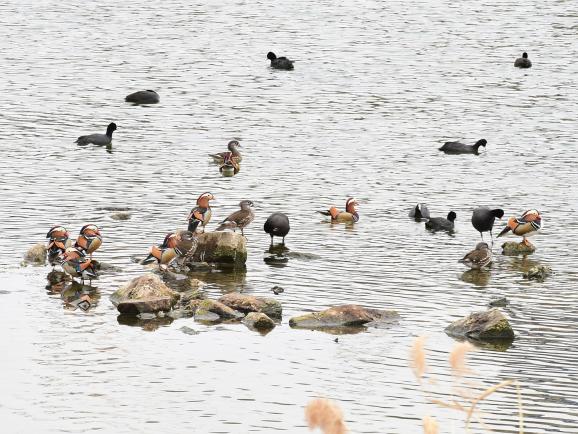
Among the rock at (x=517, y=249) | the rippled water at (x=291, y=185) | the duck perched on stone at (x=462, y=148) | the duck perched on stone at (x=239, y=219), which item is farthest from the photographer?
the duck perched on stone at (x=462, y=148)

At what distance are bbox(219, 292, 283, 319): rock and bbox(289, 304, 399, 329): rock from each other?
43 centimetres

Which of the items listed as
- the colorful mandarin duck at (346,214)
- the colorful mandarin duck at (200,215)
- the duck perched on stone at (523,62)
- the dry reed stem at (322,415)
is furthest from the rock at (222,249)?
the duck perched on stone at (523,62)

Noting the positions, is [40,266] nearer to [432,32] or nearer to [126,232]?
[126,232]

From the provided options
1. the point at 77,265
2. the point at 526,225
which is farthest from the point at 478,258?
the point at 77,265

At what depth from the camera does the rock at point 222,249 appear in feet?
72.4

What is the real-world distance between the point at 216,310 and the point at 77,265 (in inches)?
118

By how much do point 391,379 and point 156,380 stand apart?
9.91ft

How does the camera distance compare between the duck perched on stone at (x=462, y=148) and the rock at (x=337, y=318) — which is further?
the duck perched on stone at (x=462, y=148)

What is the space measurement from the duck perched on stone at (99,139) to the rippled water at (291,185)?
0.36 meters

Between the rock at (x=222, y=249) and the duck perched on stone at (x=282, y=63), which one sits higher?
the duck perched on stone at (x=282, y=63)

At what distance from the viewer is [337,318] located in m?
18.2

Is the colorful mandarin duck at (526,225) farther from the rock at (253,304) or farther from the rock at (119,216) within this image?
the rock at (119,216)

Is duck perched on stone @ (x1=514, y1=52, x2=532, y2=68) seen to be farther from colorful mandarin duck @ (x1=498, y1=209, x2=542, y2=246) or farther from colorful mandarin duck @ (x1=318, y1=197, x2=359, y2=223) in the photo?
colorful mandarin duck @ (x1=498, y1=209, x2=542, y2=246)

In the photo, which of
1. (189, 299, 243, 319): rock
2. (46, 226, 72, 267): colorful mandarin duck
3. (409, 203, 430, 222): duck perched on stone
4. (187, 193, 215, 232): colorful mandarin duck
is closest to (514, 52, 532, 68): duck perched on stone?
(409, 203, 430, 222): duck perched on stone
